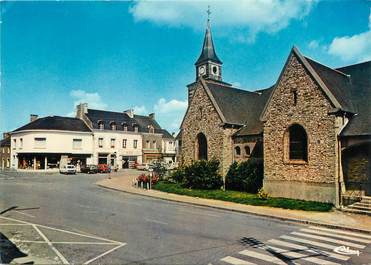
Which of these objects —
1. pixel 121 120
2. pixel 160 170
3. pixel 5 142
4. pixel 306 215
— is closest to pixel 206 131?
pixel 160 170

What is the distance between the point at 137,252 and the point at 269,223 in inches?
286

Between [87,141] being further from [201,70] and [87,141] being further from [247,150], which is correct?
[247,150]

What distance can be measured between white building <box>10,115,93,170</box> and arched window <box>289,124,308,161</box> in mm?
37190

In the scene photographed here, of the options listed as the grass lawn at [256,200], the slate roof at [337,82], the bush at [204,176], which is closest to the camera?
the grass lawn at [256,200]

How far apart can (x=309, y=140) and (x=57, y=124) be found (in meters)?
40.1

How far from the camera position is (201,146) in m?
28.8

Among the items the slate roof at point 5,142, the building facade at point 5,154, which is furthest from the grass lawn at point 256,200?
the slate roof at point 5,142

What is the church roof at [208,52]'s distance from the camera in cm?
4038

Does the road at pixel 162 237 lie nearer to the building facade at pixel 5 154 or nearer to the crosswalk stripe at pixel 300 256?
the crosswalk stripe at pixel 300 256

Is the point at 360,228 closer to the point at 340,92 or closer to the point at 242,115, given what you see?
the point at 340,92

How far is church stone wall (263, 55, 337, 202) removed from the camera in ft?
60.5

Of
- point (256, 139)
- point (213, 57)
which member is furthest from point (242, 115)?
point (213, 57)

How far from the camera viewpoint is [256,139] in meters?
24.8

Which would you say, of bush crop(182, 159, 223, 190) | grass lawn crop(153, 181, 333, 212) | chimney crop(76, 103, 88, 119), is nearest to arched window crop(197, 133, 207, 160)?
bush crop(182, 159, 223, 190)
